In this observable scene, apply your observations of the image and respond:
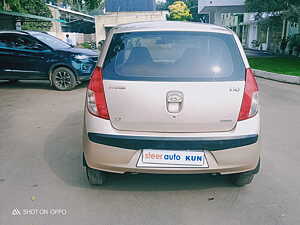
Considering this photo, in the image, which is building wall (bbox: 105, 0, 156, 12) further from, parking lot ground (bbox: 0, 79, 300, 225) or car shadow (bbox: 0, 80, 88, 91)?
parking lot ground (bbox: 0, 79, 300, 225)

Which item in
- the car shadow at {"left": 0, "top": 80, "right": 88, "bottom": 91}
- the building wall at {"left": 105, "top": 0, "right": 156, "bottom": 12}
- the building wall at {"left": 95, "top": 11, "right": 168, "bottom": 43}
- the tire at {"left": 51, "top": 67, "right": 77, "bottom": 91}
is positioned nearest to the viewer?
the tire at {"left": 51, "top": 67, "right": 77, "bottom": 91}

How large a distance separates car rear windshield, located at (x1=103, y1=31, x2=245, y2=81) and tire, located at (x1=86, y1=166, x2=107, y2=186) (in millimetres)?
993

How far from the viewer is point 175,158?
2596 mm

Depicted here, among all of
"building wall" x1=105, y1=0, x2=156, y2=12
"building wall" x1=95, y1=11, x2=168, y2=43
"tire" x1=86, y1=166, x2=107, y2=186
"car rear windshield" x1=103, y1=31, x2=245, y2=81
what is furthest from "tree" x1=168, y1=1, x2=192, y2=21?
"tire" x1=86, y1=166, x2=107, y2=186

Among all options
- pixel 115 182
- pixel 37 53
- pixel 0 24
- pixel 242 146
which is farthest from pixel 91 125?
pixel 0 24

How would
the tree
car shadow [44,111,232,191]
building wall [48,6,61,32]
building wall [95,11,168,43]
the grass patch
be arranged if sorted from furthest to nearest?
the tree < building wall [95,11,168,43] < building wall [48,6,61,32] < the grass patch < car shadow [44,111,232,191]

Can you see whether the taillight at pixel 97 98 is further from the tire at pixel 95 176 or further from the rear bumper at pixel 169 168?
the tire at pixel 95 176

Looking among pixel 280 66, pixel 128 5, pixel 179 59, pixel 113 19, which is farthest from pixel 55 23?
pixel 179 59

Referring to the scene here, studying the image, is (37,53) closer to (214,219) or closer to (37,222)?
(37,222)

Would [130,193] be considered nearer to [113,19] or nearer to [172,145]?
[172,145]

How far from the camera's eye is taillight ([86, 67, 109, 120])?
2.63 metres

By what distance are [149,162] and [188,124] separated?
1.61ft

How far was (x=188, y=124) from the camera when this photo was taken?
2.58 metres

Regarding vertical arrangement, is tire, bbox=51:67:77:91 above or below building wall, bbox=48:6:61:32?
below
